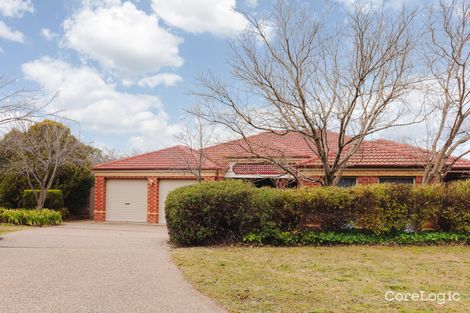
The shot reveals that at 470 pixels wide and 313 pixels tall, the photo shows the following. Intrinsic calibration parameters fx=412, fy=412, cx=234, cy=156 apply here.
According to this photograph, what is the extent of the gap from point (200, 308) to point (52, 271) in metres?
3.77

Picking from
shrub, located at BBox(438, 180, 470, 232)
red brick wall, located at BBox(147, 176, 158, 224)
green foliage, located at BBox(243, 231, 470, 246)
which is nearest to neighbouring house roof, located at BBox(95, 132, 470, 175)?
red brick wall, located at BBox(147, 176, 158, 224)

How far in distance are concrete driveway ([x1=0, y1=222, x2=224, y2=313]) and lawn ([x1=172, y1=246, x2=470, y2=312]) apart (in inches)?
17.3

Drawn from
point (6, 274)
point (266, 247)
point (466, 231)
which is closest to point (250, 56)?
point (266, 247)

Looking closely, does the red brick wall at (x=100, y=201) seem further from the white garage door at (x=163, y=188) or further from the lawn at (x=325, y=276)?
the lawn at (x=325, y=276)

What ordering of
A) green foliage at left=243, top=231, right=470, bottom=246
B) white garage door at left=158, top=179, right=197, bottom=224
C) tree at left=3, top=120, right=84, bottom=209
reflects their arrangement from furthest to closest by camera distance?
white garage door at left=158, top=179, right=197, bottom=224 < tree at left=3, top=120, right=84, bottom=209 < green foliage at left=243, top=231, right=470, bottom=246

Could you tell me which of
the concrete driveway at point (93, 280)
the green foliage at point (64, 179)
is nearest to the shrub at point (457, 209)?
the concrete driveway at point (93, 280)

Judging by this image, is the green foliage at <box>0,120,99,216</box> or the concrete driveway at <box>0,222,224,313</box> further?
the green foliage at <box>0,120,99,216</box>

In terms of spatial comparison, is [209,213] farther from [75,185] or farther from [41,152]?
[75,185]

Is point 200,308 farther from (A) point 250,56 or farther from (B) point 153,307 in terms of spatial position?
(A) point 250,56

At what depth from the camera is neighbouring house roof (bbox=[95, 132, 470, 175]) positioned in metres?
15.8

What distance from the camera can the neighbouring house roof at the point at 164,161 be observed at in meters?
20.8

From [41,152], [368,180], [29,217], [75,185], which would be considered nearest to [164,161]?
[75,185]

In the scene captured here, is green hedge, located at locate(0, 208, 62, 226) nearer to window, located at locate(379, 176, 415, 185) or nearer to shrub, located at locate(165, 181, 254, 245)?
shrub, located at locate(165, 181, 254, 245)

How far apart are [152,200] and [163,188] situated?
2.74 ft
